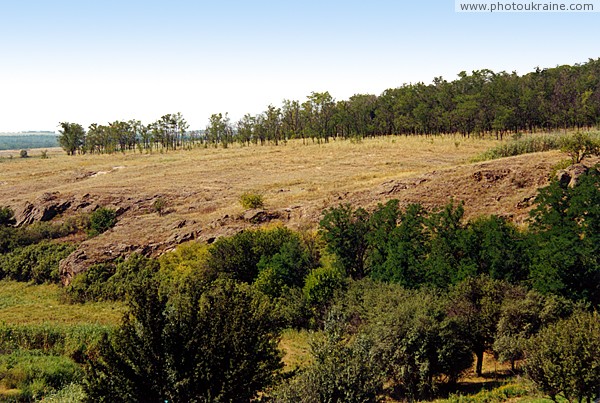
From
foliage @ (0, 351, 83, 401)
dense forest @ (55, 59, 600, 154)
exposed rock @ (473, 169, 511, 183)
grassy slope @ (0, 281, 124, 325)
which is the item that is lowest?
grassy slope @ (0, 281, 124, 325)

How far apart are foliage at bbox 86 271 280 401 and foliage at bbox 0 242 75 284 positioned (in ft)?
95.1

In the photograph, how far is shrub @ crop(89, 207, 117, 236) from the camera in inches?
1855

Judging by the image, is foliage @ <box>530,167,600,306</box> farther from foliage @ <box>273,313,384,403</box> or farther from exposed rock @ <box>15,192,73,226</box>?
exposed rock @ <box>15,192,73,226</box>

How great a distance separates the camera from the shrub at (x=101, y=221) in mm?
47125

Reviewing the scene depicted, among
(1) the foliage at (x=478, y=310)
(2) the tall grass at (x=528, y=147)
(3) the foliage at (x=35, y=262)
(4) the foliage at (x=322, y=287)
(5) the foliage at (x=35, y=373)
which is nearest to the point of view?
(5) the foliage at (x=35, y=373)

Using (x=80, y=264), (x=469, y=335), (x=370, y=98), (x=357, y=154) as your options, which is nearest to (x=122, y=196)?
(x=80, y=264)

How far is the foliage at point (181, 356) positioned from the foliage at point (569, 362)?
28.1ft

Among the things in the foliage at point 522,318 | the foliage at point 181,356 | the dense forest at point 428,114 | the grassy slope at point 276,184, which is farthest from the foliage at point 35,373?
the dense forest at point 428,114

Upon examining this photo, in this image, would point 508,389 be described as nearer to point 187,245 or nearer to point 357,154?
point 187,245

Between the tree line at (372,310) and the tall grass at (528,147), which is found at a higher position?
the tall grass at (528,147)

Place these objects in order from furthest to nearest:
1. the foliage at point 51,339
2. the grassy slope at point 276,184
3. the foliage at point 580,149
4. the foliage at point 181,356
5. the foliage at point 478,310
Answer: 1. the foliage at point 580,149
2. the grassy slope at point 276,184
3. the foliage at point 51,339
4. the foliage at point 478,310
5. the foliage at point 181,356

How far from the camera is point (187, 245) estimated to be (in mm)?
37562

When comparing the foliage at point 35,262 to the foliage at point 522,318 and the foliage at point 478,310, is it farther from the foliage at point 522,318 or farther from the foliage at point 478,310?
the foliage at point 522,318

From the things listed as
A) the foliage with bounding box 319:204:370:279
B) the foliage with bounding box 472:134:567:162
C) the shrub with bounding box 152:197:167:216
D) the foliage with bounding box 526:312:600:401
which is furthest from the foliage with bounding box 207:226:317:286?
the foliage with bounding box 472:134:567:162
